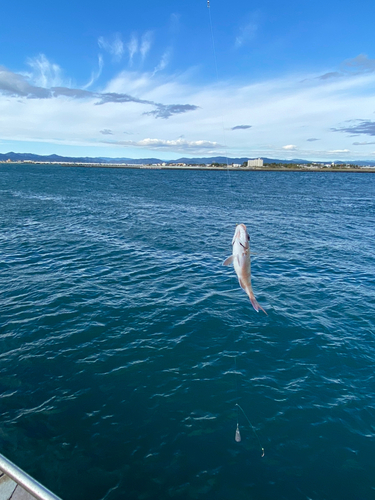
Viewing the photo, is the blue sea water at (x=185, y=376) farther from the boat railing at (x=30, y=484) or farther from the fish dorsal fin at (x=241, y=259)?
the fish dorsal fin at (x=241, y=259)

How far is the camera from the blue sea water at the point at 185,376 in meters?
8.91

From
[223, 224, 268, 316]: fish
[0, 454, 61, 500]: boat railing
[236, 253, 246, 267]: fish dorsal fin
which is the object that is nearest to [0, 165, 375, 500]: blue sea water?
[0, 454, 61, 500]: boat railing

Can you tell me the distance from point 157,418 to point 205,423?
1.69m

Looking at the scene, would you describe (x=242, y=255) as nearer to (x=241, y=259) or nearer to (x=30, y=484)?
(x=241, y=259)

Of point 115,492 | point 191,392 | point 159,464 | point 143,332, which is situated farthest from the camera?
point 143,332

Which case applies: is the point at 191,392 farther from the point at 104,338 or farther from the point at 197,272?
the point at 197,272

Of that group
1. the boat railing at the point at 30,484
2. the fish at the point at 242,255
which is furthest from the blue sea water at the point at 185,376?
the fish at the point at 242,255

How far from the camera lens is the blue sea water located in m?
8.91

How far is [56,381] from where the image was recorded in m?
12.1

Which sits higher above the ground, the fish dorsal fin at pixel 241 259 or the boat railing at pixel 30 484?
the fish dorsal fin at pixel 241 259

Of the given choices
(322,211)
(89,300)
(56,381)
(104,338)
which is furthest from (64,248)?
(322,211)

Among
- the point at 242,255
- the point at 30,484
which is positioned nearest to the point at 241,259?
the point at 242,255

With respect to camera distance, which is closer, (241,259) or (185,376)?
(241,259)

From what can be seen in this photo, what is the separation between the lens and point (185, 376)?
1254 centimetres
